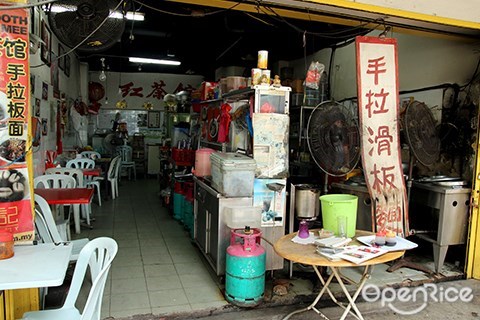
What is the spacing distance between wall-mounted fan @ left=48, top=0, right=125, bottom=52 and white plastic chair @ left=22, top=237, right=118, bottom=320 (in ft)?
5.95

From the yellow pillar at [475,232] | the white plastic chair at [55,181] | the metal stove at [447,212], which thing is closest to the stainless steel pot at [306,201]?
the metal stove at [447,212]

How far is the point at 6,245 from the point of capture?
2.16 meters

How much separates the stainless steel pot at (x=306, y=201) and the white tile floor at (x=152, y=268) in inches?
46.0

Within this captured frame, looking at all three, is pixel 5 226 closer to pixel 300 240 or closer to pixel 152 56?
pixel 300 240

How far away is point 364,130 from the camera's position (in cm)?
361

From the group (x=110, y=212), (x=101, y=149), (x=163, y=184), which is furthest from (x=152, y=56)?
(x=110, y=212)

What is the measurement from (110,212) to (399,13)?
5607 mm

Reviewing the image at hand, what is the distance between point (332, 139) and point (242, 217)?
1.20 meters

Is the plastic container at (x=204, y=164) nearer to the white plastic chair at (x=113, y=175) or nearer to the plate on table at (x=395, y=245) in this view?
the plate on table at (x=395, y=245)

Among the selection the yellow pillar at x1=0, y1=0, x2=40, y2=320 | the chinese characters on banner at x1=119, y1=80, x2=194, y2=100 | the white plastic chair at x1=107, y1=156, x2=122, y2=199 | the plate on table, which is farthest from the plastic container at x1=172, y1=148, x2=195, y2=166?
the chinese characters on banner at x1=119, y1=80, x2=194, y2=100

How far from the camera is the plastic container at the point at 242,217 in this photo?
3582mm

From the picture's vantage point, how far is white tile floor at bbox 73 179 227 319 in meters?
3.29

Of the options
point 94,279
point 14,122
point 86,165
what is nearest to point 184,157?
point 86,165

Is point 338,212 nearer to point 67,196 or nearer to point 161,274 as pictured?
point 161,274
